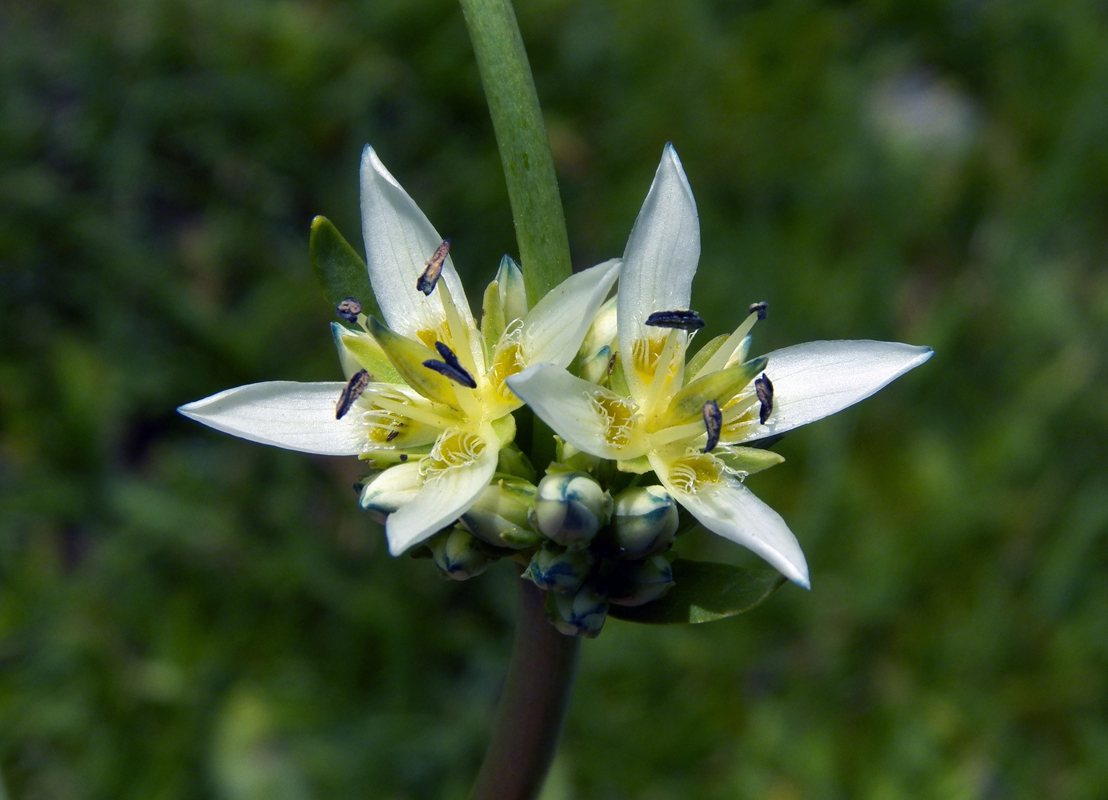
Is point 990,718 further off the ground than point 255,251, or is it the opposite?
point 255,251

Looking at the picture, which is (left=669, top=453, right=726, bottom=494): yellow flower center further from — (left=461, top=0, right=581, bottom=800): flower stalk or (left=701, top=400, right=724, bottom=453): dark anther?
(left=461, top=0, right=581, bottom=800): flower stalk

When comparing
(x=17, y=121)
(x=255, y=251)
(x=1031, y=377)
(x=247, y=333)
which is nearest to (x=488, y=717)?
(x=247, y=333)

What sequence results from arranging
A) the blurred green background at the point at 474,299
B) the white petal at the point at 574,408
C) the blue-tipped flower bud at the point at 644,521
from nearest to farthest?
1. the white petal at the point at 574,408
2. the blue-tipped flower bud at the point at 644,521
3. the blurred green background at the point at 474,299

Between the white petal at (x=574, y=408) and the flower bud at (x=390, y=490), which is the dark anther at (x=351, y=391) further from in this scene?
the white petal at (x=574, y=408)

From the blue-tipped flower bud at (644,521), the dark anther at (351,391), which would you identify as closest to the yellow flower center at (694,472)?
the blue-tipped flower bud at (644,521)

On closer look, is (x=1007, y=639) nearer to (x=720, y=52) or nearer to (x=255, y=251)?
(x=720, y=52)

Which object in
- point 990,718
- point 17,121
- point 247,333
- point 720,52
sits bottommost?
point 990,718

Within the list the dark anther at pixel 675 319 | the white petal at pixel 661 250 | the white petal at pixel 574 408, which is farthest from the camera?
the white petal at pixel 661 250

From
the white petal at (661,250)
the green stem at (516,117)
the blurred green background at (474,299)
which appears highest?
the green stem at (516,117)
